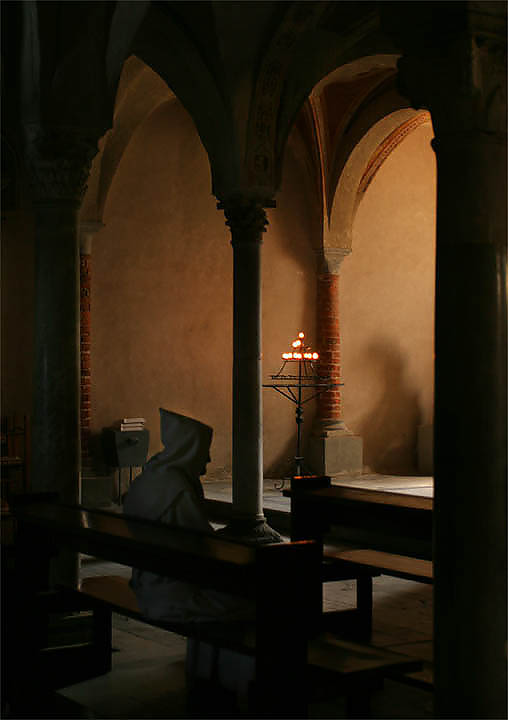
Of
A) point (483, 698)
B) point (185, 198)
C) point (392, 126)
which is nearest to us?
point (483, 698)

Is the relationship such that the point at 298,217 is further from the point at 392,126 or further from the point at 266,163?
the point at 266,163

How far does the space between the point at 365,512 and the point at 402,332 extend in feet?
30.1

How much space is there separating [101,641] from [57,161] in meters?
2.91

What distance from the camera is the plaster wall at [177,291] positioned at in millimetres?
12047

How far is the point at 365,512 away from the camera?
5.65 m

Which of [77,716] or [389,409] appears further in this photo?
[389,409]

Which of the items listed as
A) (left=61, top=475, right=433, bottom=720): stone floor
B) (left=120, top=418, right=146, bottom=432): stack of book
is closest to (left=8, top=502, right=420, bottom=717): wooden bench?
(left=61, top=475, right=433, bottom=720): stone floor

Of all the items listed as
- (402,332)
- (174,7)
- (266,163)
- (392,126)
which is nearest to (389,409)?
(402,332)

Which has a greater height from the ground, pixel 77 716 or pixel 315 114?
pixel 315 114

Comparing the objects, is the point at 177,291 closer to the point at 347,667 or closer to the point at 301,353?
the point at 301,353

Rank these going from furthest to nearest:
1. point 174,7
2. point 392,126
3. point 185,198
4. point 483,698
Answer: point 185,198, point 392,126, point 174,7, point 483,698

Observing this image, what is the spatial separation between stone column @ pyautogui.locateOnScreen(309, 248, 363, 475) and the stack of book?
260 centimetres

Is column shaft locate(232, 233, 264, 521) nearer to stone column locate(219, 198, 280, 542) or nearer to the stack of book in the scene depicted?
stone column locate(219, 198, 280, 542)

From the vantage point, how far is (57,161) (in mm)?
5918
